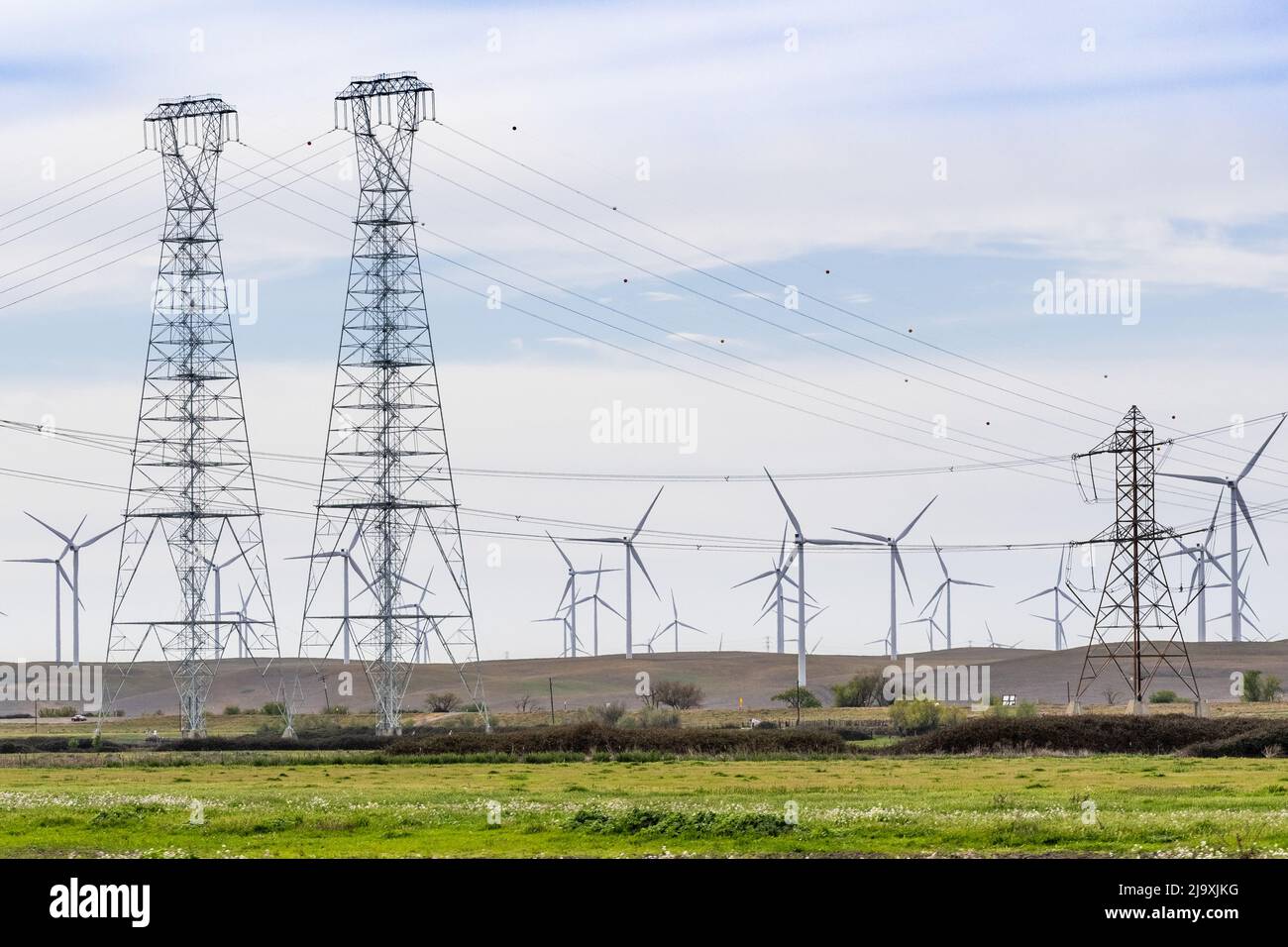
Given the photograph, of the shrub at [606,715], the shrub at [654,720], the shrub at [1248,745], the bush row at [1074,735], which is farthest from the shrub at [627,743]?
the shrub at [606,715]

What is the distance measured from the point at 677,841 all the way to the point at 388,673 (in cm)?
7581

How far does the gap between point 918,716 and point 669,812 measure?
269 feet

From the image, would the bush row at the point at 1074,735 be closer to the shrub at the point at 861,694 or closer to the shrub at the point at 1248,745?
the shrub at the point at 1248,745

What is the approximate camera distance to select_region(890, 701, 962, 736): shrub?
119 meters

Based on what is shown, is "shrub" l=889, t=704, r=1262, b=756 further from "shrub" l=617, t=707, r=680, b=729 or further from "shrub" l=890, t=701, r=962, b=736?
"shrub" l=617, t=707, r=680, b=729

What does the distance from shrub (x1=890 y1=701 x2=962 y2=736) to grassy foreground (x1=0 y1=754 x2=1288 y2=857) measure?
4397 cm

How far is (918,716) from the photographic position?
4825 inches

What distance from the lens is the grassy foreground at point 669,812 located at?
3828 cm

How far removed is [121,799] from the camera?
55.1 metres

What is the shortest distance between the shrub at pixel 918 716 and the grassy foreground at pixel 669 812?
144ft

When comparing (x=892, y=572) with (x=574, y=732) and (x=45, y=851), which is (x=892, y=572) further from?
(x=45, y=851)
